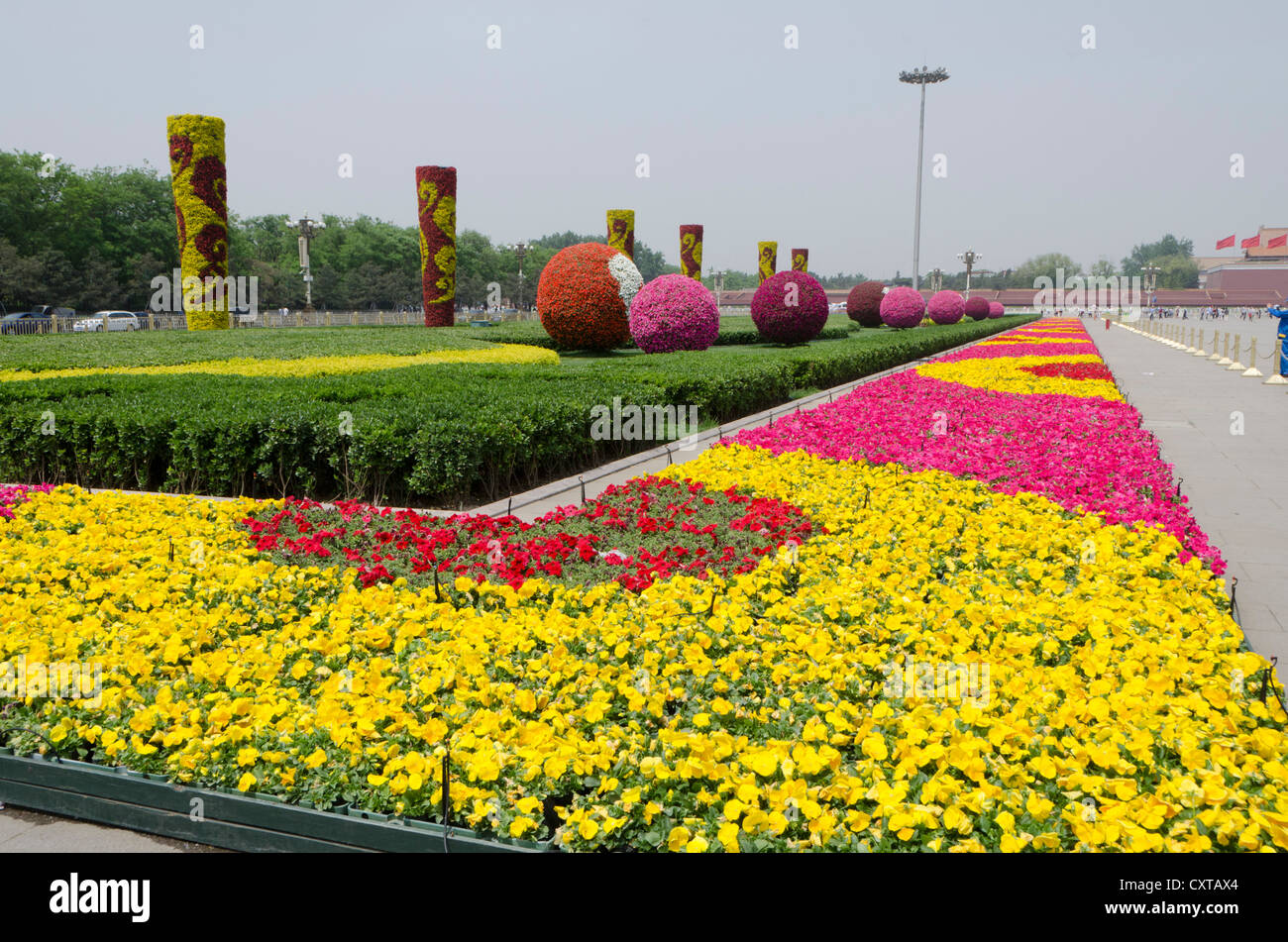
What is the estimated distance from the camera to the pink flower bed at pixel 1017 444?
5.62m

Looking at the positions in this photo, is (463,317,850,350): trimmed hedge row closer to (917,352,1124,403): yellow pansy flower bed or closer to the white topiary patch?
the white topiary patch

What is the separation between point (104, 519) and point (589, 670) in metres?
4.37

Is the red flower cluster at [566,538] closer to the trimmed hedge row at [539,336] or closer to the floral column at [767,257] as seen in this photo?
the trimmed hedge row at [539,336]

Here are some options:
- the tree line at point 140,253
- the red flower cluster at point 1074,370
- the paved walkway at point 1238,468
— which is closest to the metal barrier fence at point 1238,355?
the paved walkway at point 1238,468

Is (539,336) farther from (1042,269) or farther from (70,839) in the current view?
(1042,269)

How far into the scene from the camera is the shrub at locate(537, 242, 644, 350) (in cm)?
2059

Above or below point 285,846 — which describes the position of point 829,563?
above

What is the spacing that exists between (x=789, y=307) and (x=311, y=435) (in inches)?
751

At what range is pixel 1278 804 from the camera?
2180mm

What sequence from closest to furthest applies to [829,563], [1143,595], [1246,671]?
1. [1246,671]
2. [1143,595]
3. [829,563]

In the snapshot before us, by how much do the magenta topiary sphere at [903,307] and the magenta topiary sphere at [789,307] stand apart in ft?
40.7
